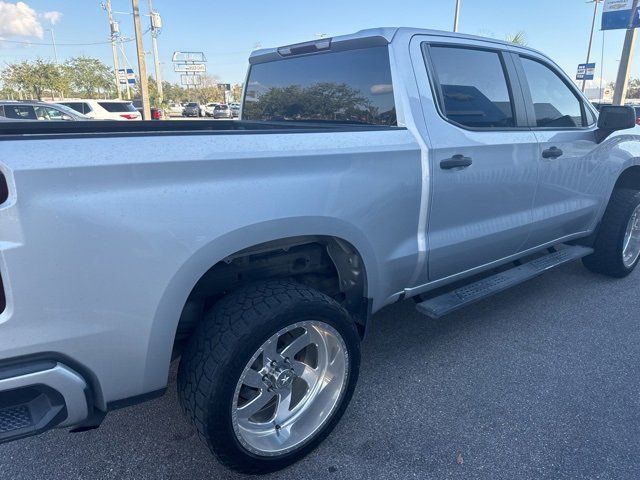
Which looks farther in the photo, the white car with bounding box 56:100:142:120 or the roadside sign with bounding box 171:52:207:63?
the roadside sign with bounding box 171:52:207:63

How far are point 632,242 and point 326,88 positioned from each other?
3.35 metres

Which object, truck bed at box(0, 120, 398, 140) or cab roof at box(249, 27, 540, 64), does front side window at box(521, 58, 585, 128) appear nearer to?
cab roof at box(249, 27, 540, 64)

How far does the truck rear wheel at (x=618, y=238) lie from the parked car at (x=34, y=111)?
13290mm

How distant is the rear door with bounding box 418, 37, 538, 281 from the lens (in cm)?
260

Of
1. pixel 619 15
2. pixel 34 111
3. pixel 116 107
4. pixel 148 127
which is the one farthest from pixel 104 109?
pixel 148 127

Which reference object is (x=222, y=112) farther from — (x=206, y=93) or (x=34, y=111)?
(x=206, y=93)

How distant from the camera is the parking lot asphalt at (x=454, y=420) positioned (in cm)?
217

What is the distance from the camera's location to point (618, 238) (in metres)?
4.14

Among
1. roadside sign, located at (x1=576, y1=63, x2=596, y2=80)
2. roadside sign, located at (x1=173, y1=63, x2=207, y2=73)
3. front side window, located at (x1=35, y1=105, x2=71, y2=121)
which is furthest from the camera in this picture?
roadside sign, located at (x1=173, y1=63, x2=207, y2=73)

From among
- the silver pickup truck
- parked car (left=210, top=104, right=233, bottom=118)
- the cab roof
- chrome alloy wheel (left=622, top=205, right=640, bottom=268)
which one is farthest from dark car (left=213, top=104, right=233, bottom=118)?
the silver pickup truck

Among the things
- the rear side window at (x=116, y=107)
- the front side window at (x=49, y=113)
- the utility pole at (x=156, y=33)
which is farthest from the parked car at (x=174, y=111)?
the front side window at (x=49, y=113)

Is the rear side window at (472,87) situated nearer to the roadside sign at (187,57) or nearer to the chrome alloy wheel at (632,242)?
the chrome alloy wheel at (632,242)

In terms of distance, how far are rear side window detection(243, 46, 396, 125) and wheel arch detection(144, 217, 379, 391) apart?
38.5 inches

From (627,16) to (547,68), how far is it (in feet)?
35.2
